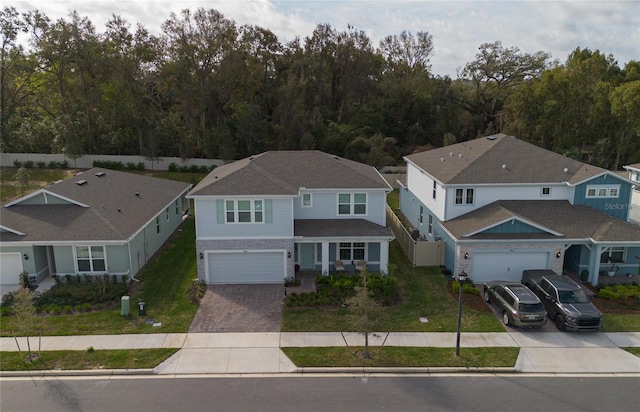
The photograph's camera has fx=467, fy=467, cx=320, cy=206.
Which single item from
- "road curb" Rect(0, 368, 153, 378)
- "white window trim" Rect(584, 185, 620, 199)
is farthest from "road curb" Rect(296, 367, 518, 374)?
"white window trim" Rect(584, 185, 620, 199)

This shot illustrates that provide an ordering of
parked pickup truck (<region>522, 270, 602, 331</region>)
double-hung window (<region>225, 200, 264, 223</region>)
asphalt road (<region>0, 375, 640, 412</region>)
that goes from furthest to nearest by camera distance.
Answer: double-hung window (<region>225, 200, 264, 223</region>) → parked pickup truck (<region>522, 270, 602, 331</region>) → asphalt road (<region>0, 375, 640, 412</region>)

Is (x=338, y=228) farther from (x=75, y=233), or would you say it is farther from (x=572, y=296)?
(x=75, y=233)

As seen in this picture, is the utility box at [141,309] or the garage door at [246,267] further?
the garage door at [246,267]

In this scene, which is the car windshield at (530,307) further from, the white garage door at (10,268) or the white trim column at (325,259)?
the white garage door at (10,268)

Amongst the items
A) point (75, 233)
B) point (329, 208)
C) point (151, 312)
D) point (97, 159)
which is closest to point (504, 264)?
point (329, 208)

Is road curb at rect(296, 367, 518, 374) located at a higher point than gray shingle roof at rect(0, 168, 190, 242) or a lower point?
lower

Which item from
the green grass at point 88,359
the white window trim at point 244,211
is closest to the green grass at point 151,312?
the green grass at point 88,359

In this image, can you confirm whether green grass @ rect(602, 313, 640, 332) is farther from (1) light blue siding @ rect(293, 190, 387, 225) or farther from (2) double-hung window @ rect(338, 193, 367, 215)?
(2) double-hung window @ rect(338, 193, 367, 215)
